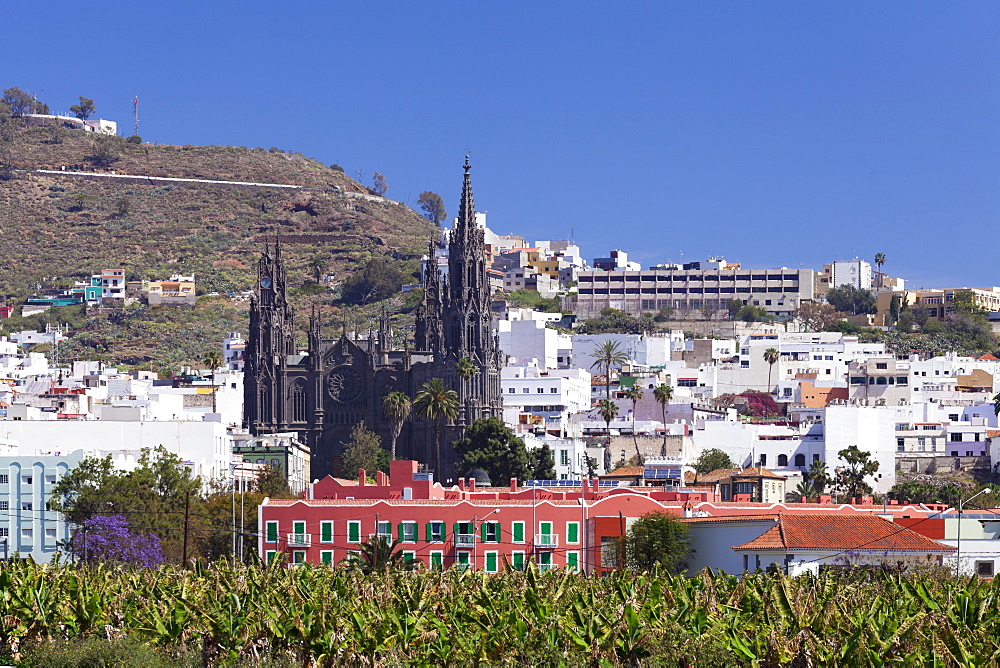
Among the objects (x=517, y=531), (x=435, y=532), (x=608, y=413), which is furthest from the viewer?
(x=608, y=413)

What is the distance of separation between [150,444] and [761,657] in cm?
8695

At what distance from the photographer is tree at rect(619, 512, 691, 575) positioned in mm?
83250

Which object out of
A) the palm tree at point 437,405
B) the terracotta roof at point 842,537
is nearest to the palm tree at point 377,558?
the terracotta roof at point 842,537

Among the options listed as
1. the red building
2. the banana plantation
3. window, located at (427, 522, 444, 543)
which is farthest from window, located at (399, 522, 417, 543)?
the banana plantation

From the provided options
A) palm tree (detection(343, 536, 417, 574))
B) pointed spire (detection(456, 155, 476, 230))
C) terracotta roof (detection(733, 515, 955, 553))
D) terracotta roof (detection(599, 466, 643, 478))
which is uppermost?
pointed spire (detection(456, 155, 476, 230))

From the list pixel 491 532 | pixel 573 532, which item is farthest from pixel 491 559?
pixel 573 532

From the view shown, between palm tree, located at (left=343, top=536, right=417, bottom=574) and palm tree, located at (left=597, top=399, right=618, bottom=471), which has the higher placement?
palm tree, located at (left=597, top=399, right=618, bottom=471)

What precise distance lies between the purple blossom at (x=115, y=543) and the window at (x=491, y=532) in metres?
16.1

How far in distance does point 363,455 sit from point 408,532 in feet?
198

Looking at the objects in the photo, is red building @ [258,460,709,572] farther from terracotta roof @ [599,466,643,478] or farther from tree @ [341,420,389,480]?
tree @ [341,420,389,480]

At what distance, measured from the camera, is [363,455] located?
492 ft

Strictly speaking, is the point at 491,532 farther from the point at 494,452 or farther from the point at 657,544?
the point at 494,452

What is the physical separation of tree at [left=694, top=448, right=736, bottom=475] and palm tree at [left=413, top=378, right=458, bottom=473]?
19.0 metres

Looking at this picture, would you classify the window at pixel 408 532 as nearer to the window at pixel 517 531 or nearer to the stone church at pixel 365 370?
the window at pixel 517 531
